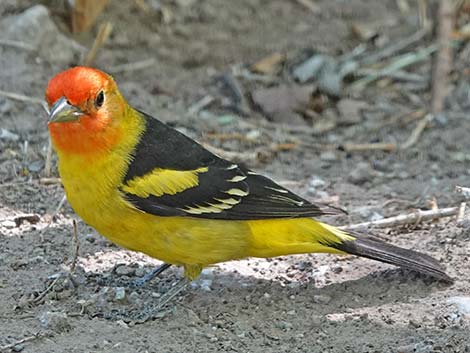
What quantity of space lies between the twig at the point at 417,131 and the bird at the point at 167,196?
2203mm

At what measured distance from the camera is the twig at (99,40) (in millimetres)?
7500

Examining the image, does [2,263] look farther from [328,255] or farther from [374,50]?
[374,50]

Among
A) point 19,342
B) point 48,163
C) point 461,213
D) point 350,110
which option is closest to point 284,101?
point 350,110

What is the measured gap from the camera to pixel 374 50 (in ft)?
27.7

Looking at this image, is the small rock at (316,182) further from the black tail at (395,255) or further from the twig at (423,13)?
the twig at (423,13)

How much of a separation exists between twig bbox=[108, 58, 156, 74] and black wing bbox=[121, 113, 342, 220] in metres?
2.58

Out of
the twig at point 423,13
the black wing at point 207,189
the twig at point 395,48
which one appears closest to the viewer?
the black wing at point 207,189

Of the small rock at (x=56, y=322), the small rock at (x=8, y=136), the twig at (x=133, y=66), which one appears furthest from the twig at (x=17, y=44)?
the small rock at (x=56, y=322)

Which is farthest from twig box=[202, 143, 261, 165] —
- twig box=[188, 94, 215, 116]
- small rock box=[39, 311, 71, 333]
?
small rock box=[39, 311, 71, 333]

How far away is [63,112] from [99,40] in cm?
330

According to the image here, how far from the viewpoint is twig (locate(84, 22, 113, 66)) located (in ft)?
24.6

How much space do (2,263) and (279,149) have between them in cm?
257

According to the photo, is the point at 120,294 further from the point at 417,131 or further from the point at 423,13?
the point at 423,13

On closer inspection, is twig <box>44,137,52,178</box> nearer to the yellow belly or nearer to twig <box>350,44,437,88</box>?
the yellow belly
